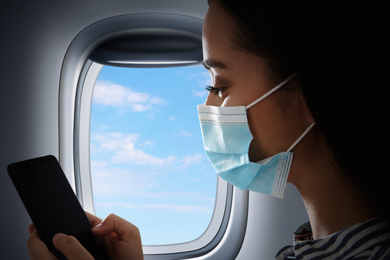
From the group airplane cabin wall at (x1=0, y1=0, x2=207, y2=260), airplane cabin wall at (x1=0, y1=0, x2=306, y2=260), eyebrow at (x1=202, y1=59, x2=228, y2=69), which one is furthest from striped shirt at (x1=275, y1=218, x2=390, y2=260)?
airplane cabin wall at (x1=0, y1=0, x2=207, y2=260)

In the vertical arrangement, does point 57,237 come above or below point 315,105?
below

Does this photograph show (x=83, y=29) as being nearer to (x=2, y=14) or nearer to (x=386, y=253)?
(x=2, y=14)

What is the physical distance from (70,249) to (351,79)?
0.67 meters

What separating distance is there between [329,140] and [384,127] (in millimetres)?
96

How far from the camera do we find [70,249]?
80 cm

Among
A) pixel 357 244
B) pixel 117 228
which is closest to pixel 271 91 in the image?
pixel 357 244

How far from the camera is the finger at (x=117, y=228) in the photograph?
0.97 meters

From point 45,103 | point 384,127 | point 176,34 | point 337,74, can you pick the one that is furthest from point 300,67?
point 45,103

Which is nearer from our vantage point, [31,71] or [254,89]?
[254,89]

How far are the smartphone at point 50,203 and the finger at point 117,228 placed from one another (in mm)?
30

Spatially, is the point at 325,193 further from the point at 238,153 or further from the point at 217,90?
the point at 217,90

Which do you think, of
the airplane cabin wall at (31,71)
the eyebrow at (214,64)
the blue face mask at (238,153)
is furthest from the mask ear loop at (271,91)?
the airplane cabin wall at (31,71)

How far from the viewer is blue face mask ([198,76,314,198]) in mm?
868

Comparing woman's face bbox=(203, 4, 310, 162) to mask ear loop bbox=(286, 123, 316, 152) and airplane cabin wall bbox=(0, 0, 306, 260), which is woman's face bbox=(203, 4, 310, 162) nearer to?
mask ear loop bbox=(286, 123, 316, 152)
